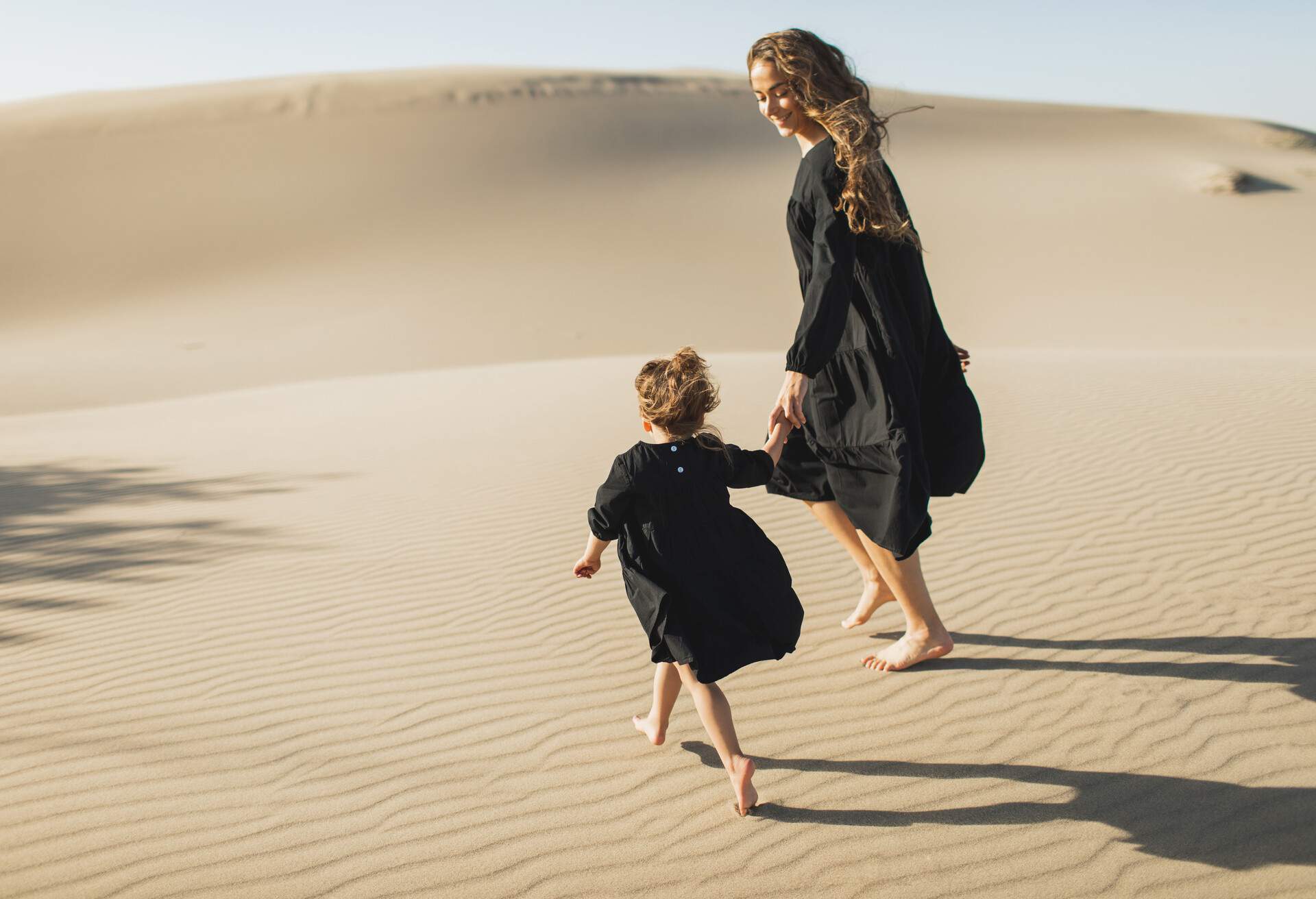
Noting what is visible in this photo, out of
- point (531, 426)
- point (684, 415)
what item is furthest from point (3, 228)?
point (684, 415)

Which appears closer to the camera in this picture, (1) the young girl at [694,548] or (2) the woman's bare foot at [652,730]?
(1) the young girl at [694,548]

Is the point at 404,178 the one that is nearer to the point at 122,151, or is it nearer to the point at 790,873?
the point at 122,151

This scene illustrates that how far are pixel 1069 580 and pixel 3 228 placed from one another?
3417 centimetres

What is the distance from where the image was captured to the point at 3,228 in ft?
102

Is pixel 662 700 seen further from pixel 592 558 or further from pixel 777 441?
pixel 777 441

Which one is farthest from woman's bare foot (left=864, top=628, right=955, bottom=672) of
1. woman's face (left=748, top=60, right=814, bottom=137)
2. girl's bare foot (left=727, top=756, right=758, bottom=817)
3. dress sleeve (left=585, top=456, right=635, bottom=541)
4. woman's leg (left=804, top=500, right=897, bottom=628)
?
woman's face (left=748, top=60, right=814, bottom=137)

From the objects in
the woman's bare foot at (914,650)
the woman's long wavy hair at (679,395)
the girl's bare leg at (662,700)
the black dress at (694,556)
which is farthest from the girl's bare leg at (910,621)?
the woman's long wavy hair at (679,395)

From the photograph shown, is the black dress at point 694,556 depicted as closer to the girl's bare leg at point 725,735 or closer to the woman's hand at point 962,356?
the girl's bare leg at point 725,735

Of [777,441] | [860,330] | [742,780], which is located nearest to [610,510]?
[777,441]

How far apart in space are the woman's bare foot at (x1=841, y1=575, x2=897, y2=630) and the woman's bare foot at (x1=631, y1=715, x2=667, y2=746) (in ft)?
3.83

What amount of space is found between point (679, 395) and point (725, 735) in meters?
0.98

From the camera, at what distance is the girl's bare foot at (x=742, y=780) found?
119 inches

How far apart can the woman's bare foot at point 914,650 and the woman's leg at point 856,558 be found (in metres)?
0.21

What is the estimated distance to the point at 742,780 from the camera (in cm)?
304
